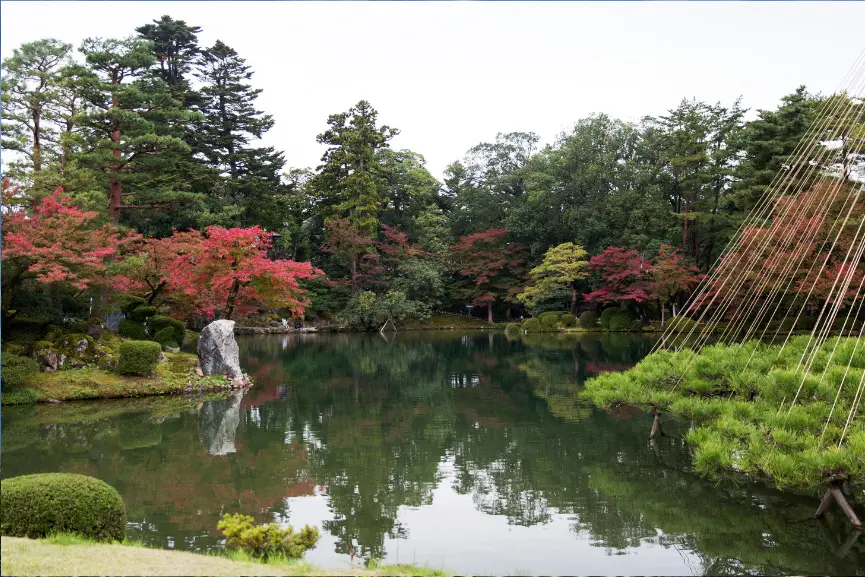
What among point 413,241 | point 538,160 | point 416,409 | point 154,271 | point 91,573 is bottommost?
point 416,409

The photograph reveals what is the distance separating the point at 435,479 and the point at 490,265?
94.2ft

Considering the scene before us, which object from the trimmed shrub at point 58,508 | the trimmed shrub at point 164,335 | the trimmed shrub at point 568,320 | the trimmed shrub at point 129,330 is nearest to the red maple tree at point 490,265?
the trimmed shrub at point 568,320

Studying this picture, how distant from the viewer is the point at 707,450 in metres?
6.25

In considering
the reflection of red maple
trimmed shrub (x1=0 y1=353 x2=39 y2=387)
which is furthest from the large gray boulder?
the reflection of red maple

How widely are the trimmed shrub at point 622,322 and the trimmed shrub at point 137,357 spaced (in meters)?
23.6

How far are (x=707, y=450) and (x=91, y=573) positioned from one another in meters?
5.40

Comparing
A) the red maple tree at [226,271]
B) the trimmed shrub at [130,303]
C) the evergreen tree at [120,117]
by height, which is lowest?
the trimmed shrub at [130,303]

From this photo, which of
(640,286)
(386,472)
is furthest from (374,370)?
(640,286)

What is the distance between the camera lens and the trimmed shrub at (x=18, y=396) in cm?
1211

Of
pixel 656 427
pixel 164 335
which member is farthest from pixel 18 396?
pixel 656 427

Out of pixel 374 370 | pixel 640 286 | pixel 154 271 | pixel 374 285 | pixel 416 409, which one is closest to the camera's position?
pixel 416 409

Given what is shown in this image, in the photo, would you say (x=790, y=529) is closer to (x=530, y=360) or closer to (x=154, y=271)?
(x=530, y=360)

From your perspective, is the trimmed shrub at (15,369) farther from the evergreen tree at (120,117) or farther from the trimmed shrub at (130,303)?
the evergreen tree at (120,117)

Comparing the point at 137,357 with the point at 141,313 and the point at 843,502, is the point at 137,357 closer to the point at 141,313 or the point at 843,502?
the point at 141,313
